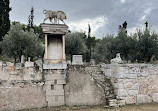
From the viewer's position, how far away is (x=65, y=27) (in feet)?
30.8

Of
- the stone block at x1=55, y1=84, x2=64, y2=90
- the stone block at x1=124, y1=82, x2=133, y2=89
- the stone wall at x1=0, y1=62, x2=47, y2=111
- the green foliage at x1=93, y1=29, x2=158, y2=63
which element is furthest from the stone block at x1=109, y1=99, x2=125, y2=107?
the green foliage at x1=93, y1=29, x2=158, y2=63

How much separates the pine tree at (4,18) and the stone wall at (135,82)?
20827mm

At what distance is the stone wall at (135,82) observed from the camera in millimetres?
9057

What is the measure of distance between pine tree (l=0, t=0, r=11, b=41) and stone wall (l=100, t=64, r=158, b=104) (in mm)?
20827

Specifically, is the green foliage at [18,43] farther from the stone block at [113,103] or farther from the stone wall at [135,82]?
the stone block at [113,103]

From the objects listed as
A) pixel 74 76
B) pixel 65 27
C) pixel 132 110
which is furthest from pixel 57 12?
pixel 132 110

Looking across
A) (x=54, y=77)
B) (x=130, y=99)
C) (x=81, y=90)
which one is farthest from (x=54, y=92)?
(x=130, y=99)

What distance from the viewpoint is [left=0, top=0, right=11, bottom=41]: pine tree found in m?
24.4

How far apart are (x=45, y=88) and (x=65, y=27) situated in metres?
3.71

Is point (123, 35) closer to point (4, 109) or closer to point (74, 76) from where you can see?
point (74, 76)

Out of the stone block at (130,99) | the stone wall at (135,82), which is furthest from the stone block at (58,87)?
the stone block at (130,99)

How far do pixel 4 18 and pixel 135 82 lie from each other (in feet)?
75.0

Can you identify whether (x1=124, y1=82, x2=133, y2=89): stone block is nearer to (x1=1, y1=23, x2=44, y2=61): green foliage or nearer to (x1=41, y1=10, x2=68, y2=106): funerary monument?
(x1=41, y1=10, x2=68, y2=106): funerary monument

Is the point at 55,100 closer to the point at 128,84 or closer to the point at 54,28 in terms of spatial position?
the point at 54,28
